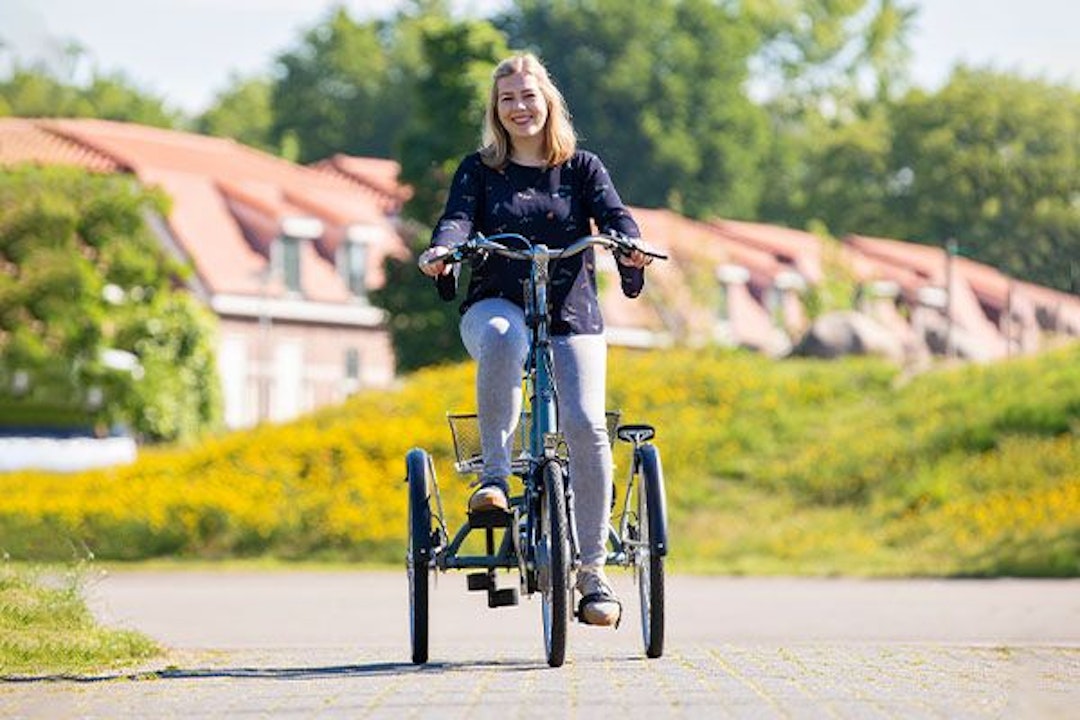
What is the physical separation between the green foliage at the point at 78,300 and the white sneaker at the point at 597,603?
109ft

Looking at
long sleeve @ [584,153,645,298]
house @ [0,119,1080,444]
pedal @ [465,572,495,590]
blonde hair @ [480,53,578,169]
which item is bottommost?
pedal @ [465,572,495,590]

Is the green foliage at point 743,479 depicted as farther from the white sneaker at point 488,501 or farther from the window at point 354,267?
the window at point 354,267

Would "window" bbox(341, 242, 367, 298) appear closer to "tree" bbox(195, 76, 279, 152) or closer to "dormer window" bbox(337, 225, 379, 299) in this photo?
"dormer window" bbox(337, 225, 379, 299)

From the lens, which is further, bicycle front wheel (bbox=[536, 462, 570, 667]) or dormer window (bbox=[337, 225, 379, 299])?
dormer window (bbox=[337, 225, 379, 299])

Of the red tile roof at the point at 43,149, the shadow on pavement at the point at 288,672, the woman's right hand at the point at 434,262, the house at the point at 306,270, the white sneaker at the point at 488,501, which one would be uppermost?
the red tile roof at the point at 43,149

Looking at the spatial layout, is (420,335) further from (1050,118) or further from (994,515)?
(994,515)

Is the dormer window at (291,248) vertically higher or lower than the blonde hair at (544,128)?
A: higher

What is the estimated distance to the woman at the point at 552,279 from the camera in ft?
31.4

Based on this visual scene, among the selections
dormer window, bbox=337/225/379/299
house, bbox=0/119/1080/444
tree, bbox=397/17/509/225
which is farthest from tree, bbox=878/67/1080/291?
dormer window, bbox=337/225/379/299

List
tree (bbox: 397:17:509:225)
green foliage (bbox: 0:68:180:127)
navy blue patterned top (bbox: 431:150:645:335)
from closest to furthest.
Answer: navy blue patterned top (bbox: 431:150:645:335) → tree (bbox: 397:17:509:225) → green foliage (bbox: 0:68:180:127)

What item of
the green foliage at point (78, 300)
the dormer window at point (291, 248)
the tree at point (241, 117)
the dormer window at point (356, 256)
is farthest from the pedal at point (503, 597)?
the tree at point (241, 117)

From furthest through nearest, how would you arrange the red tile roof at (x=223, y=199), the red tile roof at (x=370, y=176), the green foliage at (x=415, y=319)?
the red tile roof at (x=370, y=176)
the red tile roof at (x=223, y=199)
the green foliage at (x=415, y=319)

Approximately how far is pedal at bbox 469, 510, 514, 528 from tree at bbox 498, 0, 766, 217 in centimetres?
7068

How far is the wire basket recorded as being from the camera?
32.1 ft
